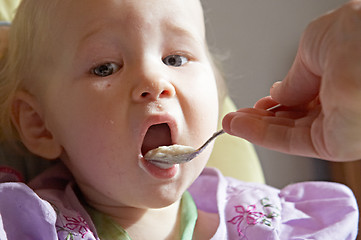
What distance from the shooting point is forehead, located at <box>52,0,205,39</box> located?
764 mm

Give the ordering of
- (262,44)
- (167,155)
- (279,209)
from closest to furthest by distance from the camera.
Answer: (167,155), (279,209), (262,44)

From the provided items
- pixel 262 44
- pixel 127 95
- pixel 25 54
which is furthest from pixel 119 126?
pixel 262 44

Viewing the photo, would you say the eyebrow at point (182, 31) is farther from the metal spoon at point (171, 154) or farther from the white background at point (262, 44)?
the white background at point (262, 44)

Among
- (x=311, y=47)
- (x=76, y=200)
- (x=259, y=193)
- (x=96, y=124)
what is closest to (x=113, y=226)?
(x=76, y=200)

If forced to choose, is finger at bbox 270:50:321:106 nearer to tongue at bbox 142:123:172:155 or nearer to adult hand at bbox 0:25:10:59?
tongue at bbox 142:123:172:155

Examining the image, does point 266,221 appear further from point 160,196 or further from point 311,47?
point 311,47

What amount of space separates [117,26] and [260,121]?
29cm

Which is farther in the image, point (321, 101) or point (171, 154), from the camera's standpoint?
point (171, 154)

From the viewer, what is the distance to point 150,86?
28.0 inches

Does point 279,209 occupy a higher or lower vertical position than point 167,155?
lower

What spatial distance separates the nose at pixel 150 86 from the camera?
2.33 feet

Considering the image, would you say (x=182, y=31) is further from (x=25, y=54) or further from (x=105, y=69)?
(x=25, y=54)

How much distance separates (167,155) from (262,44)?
132 centimetres

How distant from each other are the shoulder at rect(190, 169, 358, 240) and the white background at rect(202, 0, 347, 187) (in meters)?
0.89
